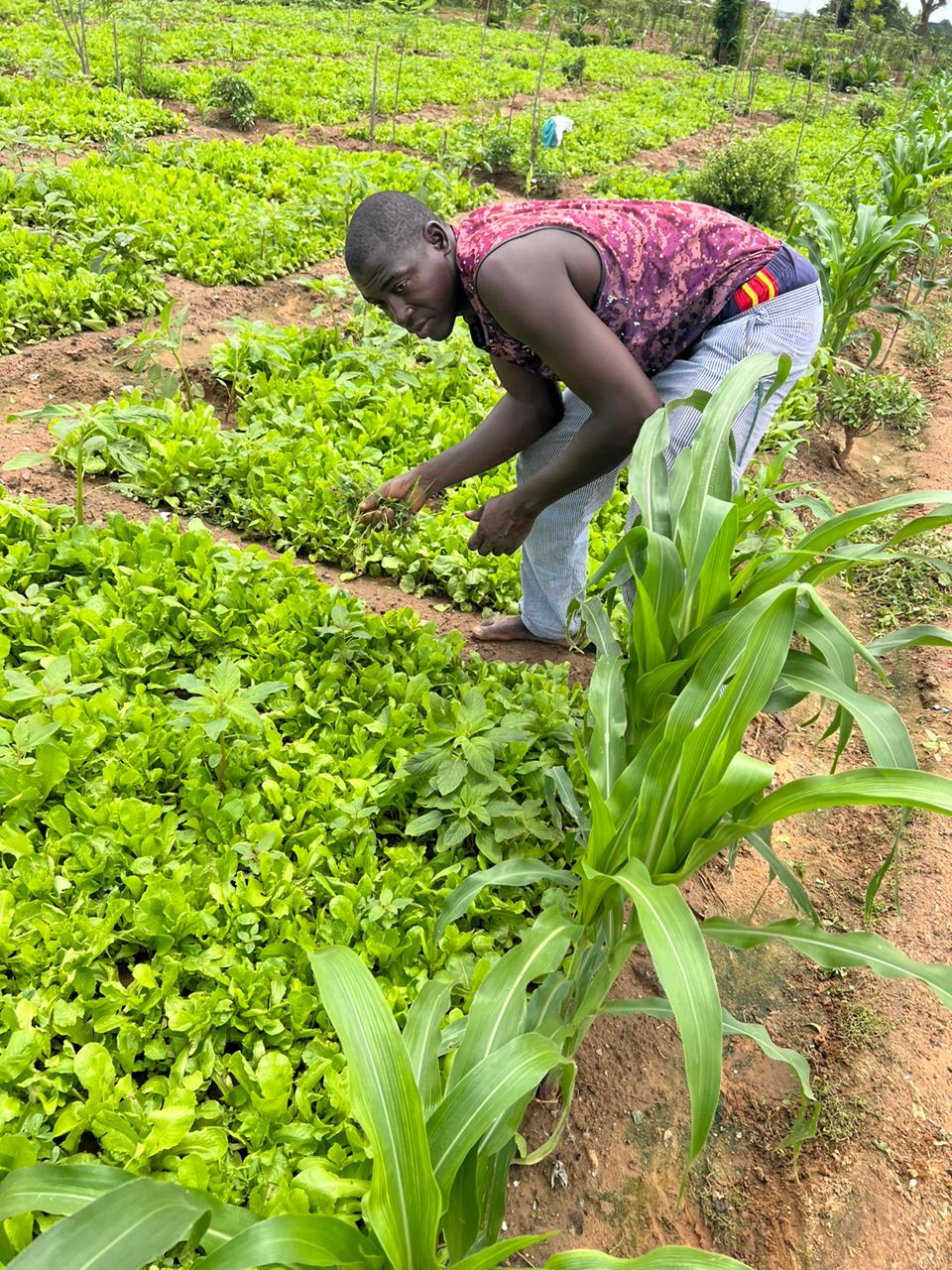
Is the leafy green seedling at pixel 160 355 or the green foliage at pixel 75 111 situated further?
the green foliage at pixel 75 111

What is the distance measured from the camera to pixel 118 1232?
948 millimetres

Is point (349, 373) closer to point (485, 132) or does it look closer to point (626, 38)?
point (485, 132)

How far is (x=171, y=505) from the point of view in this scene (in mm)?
3570

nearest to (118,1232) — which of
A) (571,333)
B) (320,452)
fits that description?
(571,333)

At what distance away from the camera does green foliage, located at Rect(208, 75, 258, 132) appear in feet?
29.9

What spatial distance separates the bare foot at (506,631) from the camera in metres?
3.27

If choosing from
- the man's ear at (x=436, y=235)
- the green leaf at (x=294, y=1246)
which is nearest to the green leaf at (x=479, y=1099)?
the green leaf at (x=294, y=1246)

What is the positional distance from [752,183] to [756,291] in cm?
696

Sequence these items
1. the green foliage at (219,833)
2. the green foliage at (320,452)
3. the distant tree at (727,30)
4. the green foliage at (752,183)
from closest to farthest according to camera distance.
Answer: the green foliage at (219,833) → the green foliage at (320,452) → the green foliage at (752,183) → the distant tree at (727,30)

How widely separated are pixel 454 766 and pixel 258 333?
308 cm

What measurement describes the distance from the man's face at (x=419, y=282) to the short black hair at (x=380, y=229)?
0.6 inches

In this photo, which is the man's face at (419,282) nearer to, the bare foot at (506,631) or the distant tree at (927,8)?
the bare foot at (506,631)

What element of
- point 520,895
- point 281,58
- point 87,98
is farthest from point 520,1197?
point 281,58

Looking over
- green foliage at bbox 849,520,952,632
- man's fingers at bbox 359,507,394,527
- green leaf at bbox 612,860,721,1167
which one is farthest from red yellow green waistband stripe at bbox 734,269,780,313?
green foliage at bbox 849,520,952,632
